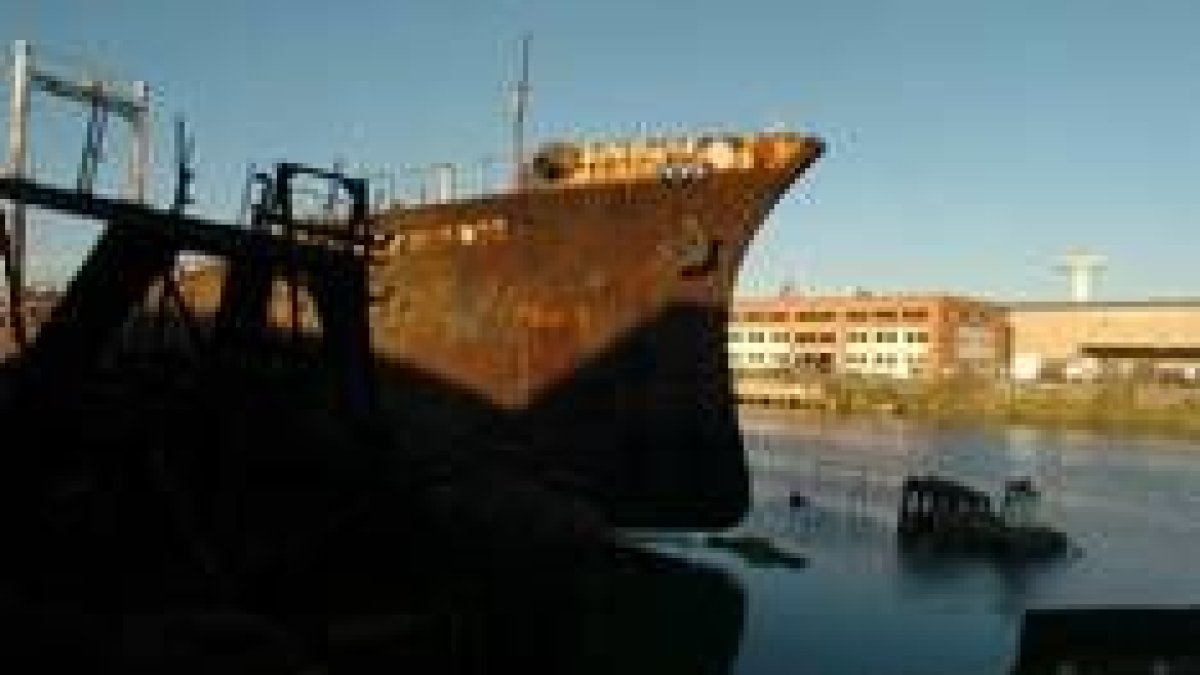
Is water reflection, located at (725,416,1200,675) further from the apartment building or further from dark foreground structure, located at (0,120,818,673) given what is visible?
the apartment building

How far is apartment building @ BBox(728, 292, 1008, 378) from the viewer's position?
139m

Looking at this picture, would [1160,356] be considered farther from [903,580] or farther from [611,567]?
[611,567]

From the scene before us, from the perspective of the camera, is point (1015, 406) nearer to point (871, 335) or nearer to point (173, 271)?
point (871, 335)

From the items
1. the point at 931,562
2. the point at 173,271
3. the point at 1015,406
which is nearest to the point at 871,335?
the point at 1015,406

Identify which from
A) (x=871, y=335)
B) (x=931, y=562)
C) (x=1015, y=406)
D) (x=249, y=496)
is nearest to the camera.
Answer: (x=249, y=496)

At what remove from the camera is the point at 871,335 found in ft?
474

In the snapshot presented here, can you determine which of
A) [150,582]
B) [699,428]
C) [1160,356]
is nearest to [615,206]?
[699,428]

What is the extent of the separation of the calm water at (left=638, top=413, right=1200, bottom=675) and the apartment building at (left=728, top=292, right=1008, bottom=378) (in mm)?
64086

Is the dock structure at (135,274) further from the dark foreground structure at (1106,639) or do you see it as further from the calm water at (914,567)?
the dark foreground structure at (1106,639)

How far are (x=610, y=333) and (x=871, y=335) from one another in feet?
405

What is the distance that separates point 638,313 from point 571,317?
1.16m

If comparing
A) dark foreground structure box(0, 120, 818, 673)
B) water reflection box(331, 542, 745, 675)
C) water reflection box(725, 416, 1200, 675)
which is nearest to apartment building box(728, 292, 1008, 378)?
water reflection box(725, 416, 1200, 675)

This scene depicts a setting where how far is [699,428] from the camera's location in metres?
24.5

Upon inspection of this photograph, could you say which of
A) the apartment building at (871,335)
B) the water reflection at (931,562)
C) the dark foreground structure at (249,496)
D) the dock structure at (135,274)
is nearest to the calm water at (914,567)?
the water reflection at (931,562)
